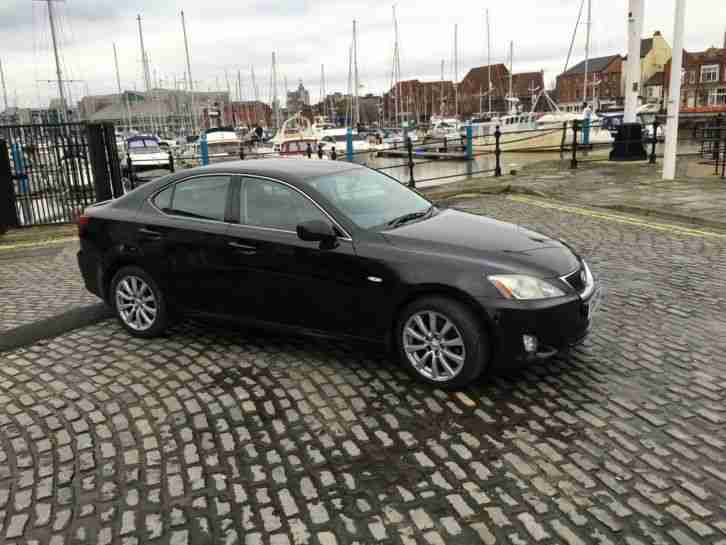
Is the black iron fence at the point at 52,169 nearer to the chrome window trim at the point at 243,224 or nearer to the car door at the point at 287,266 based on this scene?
the chrome window trim at the point at 243,224

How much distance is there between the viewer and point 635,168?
60.6 feet

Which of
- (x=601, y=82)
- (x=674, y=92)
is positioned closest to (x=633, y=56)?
(x=674, y=92)

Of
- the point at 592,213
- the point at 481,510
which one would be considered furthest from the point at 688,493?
the point at 592,213

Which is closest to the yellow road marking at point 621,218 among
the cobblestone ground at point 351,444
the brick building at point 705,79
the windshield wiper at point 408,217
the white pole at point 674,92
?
the white pole at point 674,92

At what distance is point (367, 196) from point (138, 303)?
2279mm

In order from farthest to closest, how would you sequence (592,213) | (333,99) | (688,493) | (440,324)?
(333,99)
(592,213)
(440,324)
(688,493)

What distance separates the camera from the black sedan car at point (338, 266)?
4488mm

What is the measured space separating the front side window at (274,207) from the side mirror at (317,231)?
17 centimetres

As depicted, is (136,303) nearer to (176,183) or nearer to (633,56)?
(176,183)

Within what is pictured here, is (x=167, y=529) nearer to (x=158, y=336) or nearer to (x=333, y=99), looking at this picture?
(x=158, y=336)

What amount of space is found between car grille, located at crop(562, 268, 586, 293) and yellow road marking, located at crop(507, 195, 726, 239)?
5.99 metres

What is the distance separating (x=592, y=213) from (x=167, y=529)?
10485mm

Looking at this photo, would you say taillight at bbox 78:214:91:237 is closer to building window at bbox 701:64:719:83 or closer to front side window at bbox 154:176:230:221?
front side window at bbox 154:176:230:221

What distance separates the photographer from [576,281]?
4.76 m
